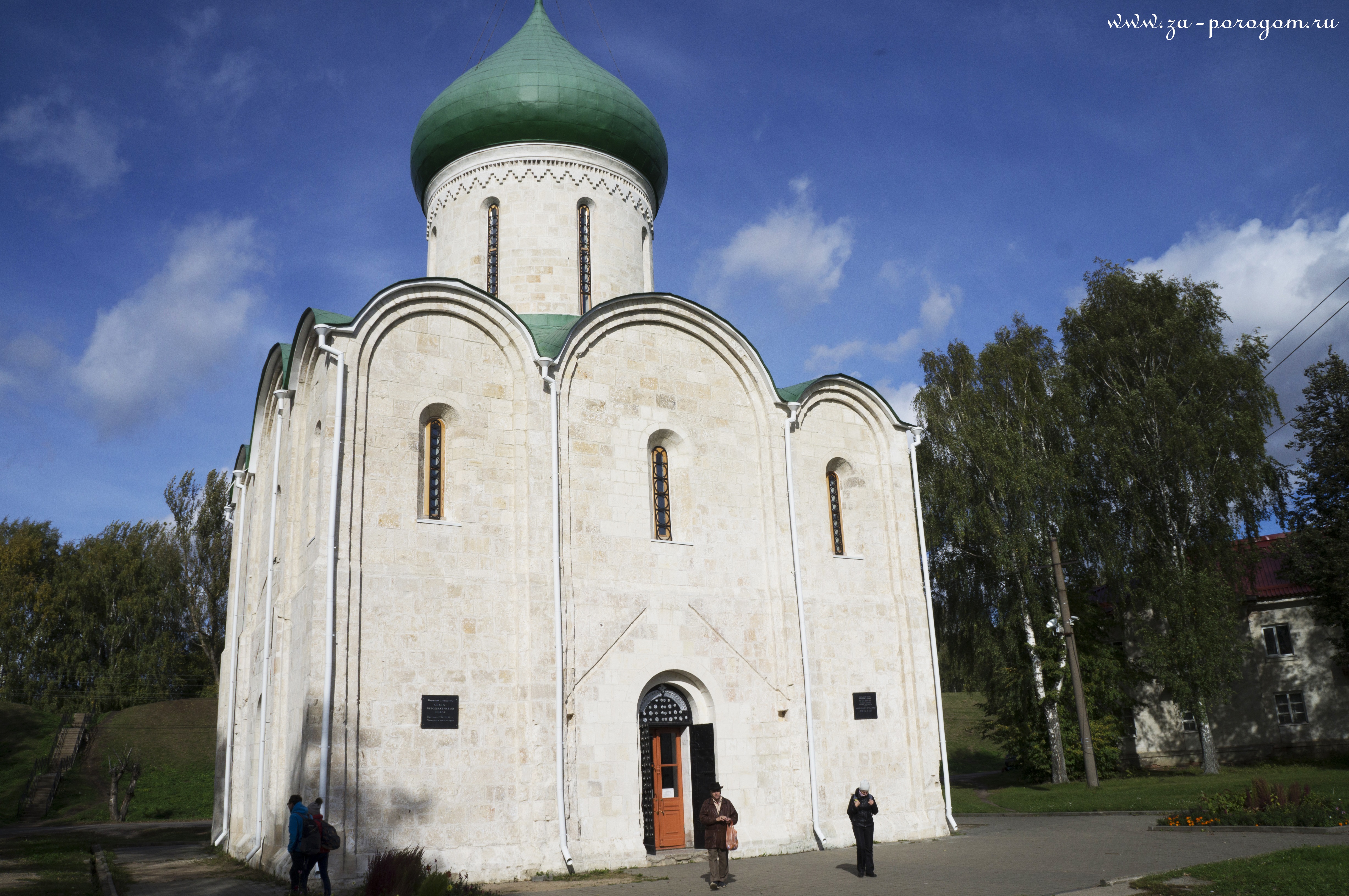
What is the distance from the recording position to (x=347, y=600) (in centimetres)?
983

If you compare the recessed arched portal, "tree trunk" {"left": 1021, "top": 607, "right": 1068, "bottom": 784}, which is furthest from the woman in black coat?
"tree trunk" {"left": 1021, "top": 607, "right": 1068, "bottom": 784}

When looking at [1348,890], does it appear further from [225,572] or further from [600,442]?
[225,572]

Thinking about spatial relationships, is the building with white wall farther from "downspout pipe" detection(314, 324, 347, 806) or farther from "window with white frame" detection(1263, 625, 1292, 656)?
"downspout pipe" detection(314, 324, 347, 806)

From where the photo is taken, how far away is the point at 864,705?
12.9 meters

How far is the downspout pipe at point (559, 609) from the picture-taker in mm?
10188

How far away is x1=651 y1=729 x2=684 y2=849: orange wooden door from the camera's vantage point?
11383mm

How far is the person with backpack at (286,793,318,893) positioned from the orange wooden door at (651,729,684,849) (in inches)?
163

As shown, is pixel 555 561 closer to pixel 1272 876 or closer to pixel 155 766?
pixel 1272 876

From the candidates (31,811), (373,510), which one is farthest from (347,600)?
(31,811)

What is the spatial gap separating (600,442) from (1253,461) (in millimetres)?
14610

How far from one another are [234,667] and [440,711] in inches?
230

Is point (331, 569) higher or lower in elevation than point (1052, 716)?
higher

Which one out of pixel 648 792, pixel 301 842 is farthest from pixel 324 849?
pixel 648 792

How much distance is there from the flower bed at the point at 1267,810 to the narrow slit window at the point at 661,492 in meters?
7.32
